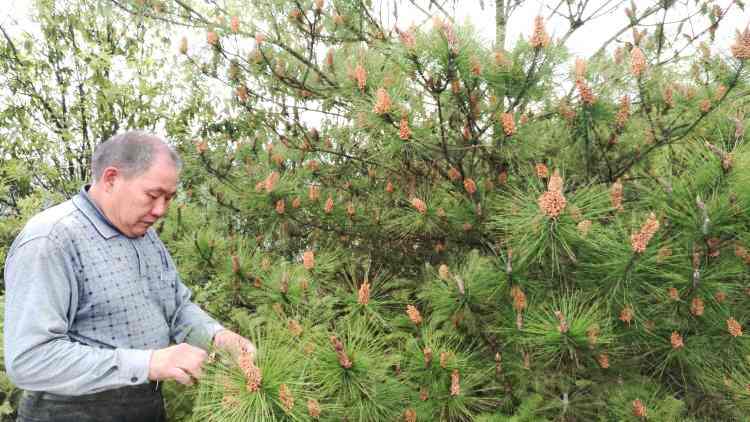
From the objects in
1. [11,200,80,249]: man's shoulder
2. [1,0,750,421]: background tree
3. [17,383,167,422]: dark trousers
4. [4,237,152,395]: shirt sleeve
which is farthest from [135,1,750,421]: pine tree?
[11,200,80,249]: man's shoulder

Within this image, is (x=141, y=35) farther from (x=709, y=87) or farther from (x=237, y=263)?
(x=709, y=87)

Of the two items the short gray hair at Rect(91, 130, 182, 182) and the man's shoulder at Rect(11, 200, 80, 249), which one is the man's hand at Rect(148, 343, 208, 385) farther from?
the short gray hair at Rect(91, 130, 182, 182)

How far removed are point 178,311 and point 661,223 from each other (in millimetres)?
1739

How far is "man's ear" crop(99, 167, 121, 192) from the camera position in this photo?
1.67m

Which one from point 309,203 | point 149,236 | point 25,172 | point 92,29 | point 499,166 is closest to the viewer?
point 149,236

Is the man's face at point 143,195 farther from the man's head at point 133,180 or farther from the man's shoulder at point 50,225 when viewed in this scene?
the man's shoulder at point 50,225

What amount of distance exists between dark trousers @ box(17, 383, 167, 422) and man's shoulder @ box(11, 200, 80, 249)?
47cm

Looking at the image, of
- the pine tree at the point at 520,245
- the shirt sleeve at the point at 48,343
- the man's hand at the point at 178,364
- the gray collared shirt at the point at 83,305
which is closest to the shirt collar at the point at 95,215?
the gray collared shirt at the point at 83,305

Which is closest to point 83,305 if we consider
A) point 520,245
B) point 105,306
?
point 105,306

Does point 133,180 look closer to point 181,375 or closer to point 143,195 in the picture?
point 143,195

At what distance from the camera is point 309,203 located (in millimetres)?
2828

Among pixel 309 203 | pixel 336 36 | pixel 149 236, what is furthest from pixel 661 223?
pixel 336 36

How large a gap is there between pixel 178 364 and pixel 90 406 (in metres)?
0.46

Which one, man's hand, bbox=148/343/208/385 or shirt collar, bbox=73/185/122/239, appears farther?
shirt collar, bbox=73/185/122/239
